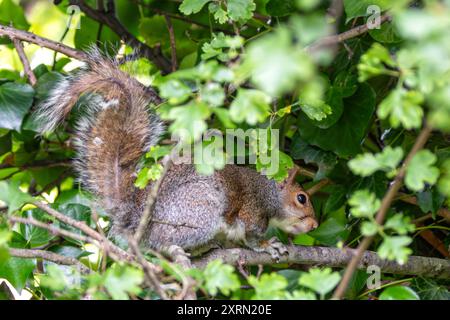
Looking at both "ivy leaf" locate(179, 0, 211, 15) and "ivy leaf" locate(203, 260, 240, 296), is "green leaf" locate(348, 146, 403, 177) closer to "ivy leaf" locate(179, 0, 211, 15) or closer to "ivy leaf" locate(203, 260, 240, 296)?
"ivy leaf" locate(203, 260, 240, 296)

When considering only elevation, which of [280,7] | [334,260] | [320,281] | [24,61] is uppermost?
[280,7]

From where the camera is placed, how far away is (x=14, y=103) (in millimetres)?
2014

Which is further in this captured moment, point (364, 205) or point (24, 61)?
point (24, 61)

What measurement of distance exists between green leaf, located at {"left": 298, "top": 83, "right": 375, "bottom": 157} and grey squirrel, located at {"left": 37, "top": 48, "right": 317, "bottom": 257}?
0.31 m

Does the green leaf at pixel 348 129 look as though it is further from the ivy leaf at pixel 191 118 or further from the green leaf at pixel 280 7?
the ivy leaf at pixel 191 118

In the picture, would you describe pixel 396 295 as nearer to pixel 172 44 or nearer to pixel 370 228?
pixel 370 228

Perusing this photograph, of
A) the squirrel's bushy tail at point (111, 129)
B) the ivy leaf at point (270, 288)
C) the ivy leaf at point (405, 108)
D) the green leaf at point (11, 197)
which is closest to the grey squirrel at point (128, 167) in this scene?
the squirrel's bushy tail at point (111, 129)

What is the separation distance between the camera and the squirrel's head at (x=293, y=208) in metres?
2.20

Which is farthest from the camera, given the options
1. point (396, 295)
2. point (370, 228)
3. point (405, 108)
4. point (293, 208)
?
point (293, 208)

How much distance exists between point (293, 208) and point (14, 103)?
0.95 m

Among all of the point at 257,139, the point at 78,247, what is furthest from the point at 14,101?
the point at 257,139

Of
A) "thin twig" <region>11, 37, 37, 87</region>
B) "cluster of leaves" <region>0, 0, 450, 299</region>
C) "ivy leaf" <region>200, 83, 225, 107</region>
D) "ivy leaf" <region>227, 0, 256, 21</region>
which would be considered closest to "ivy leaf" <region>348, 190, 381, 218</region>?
"cluster of leaves" <region>0, 0, 450, 299</region>

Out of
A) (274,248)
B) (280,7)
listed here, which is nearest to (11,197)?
(274,248)

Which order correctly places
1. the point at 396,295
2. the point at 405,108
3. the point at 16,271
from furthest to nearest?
the point at 16,271 → the point at 396,295 → the point at 405,108
